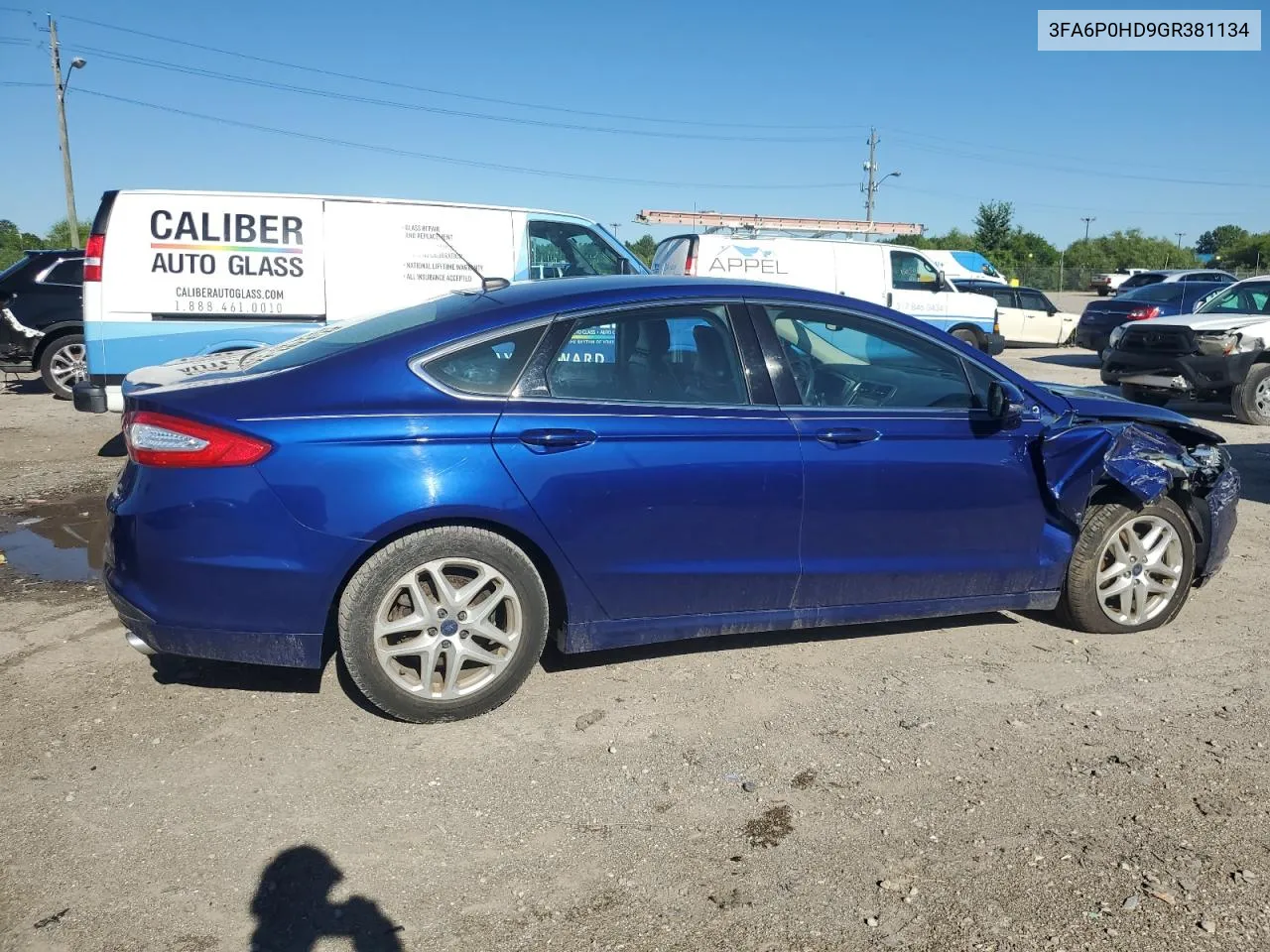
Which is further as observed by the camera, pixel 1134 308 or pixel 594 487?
pixel 1134 308

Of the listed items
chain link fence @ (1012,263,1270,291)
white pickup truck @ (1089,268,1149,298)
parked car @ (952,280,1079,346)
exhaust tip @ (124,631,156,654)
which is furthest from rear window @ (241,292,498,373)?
chain link fence @ (1012,263,1270,291)

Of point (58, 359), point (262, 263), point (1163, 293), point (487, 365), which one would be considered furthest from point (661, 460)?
point (1163, 293)

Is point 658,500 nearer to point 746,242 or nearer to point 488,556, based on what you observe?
point 488,556

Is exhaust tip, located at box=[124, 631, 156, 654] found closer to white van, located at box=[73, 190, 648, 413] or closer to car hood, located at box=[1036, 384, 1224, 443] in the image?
car hood, located at box=[1036, 384, 1224, 443]

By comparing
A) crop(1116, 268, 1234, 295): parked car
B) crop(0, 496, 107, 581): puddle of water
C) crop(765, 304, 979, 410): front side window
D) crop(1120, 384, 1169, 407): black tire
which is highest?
crop(1116, 268, 1234, 295): parked car

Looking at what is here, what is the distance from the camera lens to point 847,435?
411cm

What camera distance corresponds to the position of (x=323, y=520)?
348 centimetres

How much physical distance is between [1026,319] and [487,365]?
20.4 meters

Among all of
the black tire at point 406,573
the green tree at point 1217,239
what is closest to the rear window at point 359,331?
the black tire at point 406,573

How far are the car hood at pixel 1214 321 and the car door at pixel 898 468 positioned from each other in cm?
856

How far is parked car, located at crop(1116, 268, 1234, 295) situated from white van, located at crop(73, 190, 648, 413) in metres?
14.8

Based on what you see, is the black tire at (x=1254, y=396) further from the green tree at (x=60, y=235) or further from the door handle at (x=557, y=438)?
the green tree at (x=60, y=235)

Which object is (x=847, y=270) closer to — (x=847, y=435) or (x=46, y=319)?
(x=46, y=319)

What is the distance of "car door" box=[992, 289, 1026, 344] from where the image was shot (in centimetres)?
2197
